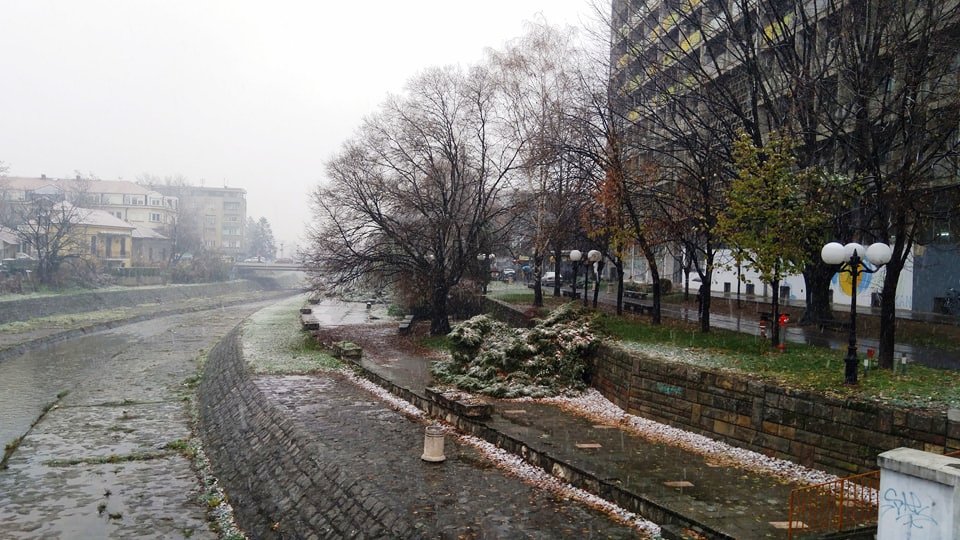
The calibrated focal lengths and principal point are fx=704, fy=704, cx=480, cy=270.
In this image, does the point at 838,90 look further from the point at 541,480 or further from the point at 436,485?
the point at 436,485

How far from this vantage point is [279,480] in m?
13.9

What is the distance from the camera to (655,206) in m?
23.5

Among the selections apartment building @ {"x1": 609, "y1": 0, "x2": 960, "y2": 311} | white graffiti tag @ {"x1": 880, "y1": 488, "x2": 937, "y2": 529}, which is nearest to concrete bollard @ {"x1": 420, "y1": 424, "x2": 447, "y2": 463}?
white graffiti tag @ {"x1": 880, "y1": 488, "x2": 937, "y2": 529}

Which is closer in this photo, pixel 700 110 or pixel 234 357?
pixel 700 110

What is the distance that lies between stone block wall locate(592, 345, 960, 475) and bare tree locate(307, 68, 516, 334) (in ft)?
46.9

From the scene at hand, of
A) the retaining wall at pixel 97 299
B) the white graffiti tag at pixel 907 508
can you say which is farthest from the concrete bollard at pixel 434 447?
the retaining wall at pixel 97 299

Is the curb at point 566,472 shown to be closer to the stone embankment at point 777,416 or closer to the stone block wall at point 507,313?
the stone embankment at point 777,416

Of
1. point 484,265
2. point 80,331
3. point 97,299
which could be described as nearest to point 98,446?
point 484,265

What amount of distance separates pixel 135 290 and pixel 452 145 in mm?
46109

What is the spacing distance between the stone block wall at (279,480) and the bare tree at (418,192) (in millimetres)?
8886

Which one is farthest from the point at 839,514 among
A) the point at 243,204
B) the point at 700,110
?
the point at 243,204

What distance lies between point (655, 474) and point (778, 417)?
2.29 metres

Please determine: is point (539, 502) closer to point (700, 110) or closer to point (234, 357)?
point (700, 110)

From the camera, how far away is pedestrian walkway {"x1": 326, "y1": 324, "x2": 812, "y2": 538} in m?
8.85
